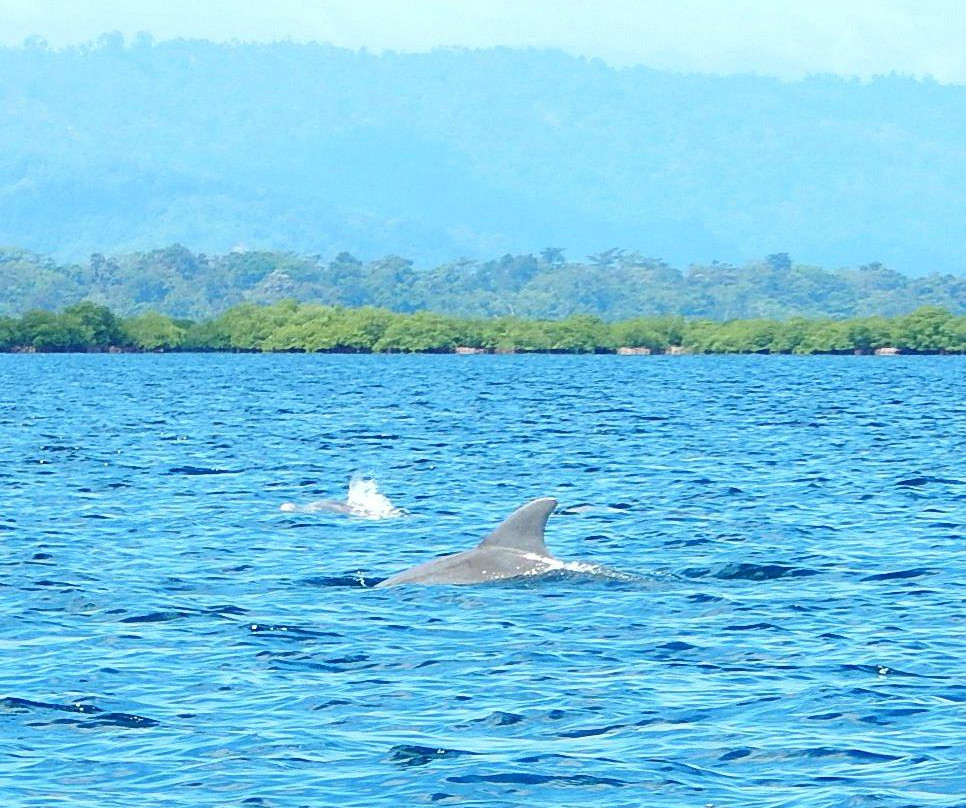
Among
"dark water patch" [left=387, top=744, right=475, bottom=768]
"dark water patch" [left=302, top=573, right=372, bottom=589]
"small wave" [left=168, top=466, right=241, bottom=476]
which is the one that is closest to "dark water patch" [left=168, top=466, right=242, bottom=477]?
"small wave" [left=168, top=466, right=241, bottom=476]

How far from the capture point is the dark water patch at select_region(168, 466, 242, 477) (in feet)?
141

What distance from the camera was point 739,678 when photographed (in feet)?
62.7

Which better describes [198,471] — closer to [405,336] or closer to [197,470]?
[197,470]

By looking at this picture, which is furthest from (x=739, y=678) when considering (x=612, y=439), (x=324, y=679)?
(x=612, y=439)

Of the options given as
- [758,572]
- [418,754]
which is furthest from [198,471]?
[418,754]

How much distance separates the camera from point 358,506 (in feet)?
114

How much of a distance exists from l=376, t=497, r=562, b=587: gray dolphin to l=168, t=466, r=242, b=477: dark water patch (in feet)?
61.7

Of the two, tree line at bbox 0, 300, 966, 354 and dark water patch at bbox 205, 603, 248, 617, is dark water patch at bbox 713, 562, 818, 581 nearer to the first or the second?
dark water patch at bbox 205, 603, 248, 617

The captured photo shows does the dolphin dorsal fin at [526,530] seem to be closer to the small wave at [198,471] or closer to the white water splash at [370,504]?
the white water splash at [370,504]

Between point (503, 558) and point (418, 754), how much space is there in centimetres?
847

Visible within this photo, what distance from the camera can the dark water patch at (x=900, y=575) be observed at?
84.2ft

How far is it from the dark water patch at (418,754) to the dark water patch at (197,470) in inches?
1057

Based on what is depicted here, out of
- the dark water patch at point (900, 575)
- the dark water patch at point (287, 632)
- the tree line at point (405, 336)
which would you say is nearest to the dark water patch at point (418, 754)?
the dark water patch at point (287, 632)

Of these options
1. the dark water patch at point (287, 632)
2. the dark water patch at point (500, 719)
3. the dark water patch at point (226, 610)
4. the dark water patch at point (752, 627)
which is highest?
the dark water patch at point (752, 627)
